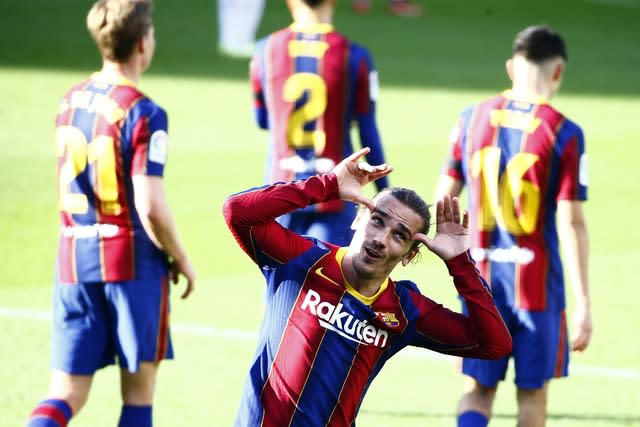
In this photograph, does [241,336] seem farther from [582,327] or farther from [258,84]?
[582,327]

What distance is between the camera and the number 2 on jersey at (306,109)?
7.09 m

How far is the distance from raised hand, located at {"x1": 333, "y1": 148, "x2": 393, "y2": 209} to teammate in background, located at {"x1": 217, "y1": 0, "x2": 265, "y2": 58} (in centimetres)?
1508

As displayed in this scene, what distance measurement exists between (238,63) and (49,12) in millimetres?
4660

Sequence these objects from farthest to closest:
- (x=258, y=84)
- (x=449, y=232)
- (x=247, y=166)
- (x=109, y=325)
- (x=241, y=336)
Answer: (x=247, y=166) → (x=241, y=336) → (x=258, y=84) → (x=109, y=325) → (x=449, y=232)

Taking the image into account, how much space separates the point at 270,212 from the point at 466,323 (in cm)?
83

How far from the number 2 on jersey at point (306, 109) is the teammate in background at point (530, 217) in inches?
51.4

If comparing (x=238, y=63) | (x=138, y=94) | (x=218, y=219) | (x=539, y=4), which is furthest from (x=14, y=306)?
(x=539, y=4)

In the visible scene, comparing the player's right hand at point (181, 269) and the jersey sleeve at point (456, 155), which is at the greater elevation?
the jersey sleeve at point (456, 155)

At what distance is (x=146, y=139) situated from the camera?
5.39 meters

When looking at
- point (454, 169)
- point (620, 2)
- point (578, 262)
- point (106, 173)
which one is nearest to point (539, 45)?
point (454, 169)

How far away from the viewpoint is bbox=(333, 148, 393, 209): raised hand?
4.47 meters

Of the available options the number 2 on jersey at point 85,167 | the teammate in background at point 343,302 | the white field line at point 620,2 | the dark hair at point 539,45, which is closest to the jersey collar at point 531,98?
the dark hair at point 539,45

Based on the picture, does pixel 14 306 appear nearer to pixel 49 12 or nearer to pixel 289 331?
pixel 289 331

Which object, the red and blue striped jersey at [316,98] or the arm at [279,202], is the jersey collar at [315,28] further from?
the arm at [279,202]
